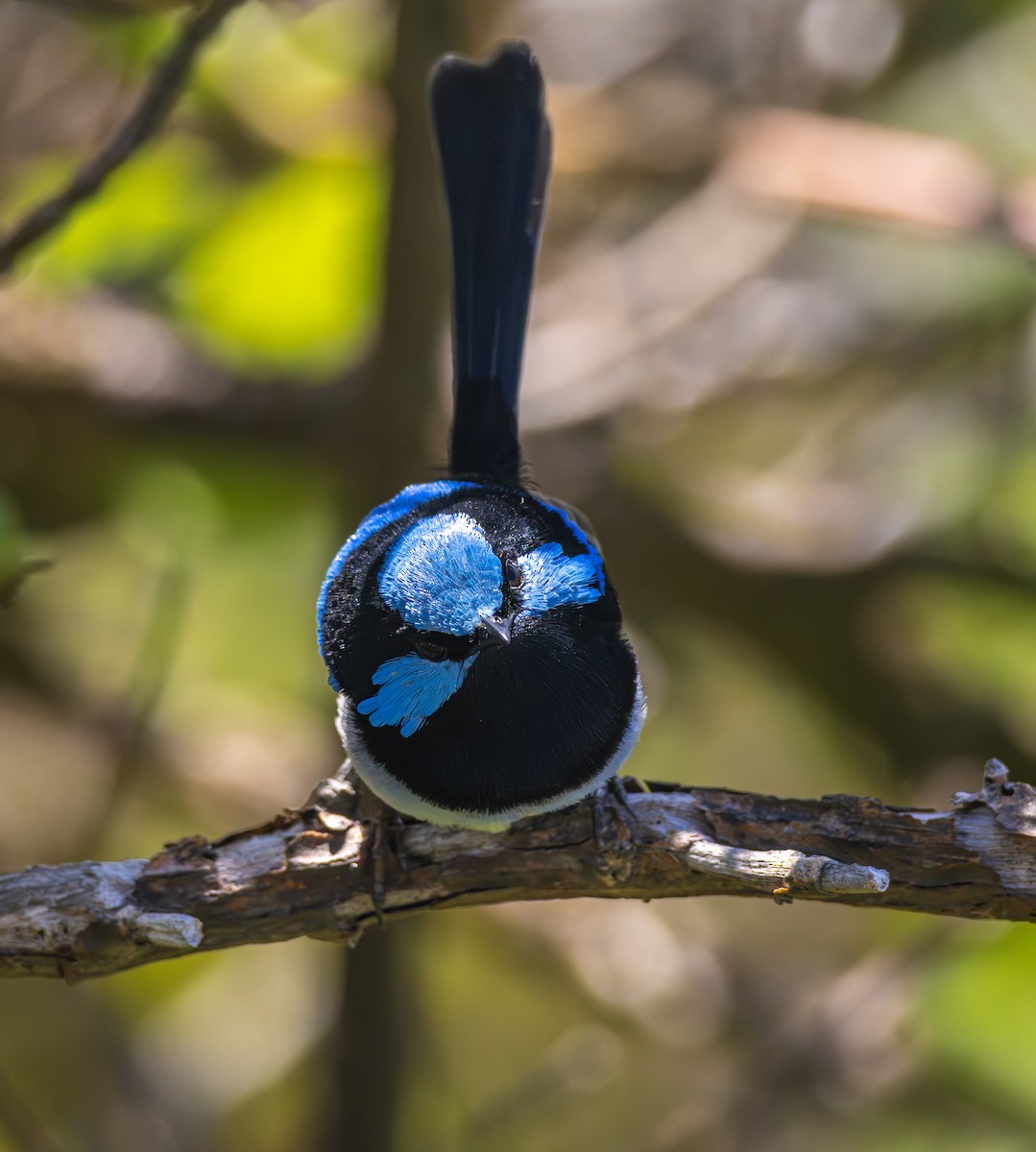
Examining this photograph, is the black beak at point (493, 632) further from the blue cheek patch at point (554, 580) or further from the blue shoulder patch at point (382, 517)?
the blue shoulder patch at point (382, 517)

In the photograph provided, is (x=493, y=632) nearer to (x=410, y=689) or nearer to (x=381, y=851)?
(x=410, y=689)

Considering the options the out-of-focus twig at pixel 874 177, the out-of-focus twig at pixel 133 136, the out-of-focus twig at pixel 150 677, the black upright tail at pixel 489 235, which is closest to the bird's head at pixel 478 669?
the black upright tail at pixel 489 235

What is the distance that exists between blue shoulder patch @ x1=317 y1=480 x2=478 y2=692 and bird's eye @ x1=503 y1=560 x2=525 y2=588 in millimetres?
375

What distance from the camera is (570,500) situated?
505cm

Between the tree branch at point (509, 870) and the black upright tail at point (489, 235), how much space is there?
1.33m

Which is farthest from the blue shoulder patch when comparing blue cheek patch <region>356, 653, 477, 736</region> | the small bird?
blue cheek patch <region>356, 653, 477, 736</region>

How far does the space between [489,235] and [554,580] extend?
1379 mm

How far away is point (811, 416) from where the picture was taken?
6.45 m

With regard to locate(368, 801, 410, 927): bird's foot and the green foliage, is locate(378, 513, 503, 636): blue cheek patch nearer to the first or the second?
locate(368, 801, 410, 927): bird's foot

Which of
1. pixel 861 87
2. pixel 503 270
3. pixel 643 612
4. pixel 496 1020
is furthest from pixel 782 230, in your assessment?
pixel 496 1020

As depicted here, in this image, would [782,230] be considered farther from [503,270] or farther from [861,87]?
[503,270]

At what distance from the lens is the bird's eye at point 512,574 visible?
277 cm

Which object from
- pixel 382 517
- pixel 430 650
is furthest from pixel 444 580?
pixel 382 517

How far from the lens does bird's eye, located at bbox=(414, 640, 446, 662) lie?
8.81ft
